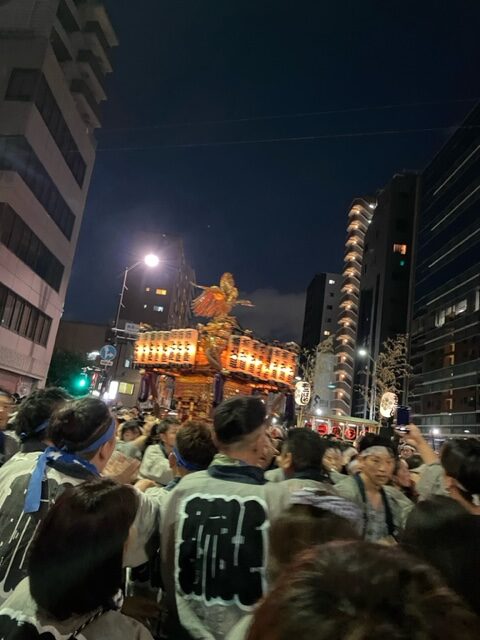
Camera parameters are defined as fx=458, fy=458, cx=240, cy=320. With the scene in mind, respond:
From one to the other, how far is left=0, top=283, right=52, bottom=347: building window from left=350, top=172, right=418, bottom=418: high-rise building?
164ft

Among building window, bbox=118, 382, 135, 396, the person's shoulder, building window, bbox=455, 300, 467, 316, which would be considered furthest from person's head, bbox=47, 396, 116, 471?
building window, bbox=455, 300, 467, 316

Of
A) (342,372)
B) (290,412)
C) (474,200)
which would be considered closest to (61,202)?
(290,412)

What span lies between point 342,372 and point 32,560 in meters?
77.7

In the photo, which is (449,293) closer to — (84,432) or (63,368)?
(63,368)

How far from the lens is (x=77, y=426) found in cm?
305

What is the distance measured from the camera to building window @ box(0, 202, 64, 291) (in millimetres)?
27148

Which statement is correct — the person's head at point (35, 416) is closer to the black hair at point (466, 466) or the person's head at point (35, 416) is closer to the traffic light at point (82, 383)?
the black hair at point (466, 466)

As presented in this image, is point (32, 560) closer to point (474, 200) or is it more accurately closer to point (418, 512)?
point (418, 512)

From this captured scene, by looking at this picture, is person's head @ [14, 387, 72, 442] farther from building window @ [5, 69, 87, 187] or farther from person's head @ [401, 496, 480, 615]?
building window @ [5, 69, 87, 187]

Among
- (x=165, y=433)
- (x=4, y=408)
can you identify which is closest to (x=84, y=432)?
(x=165, y=433)

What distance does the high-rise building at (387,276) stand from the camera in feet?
235

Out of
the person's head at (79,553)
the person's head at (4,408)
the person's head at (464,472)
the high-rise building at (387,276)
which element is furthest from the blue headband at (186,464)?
the high-rise building at (387,276)

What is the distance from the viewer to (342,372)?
76.9 m

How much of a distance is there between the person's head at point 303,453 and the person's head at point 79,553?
2.08m
